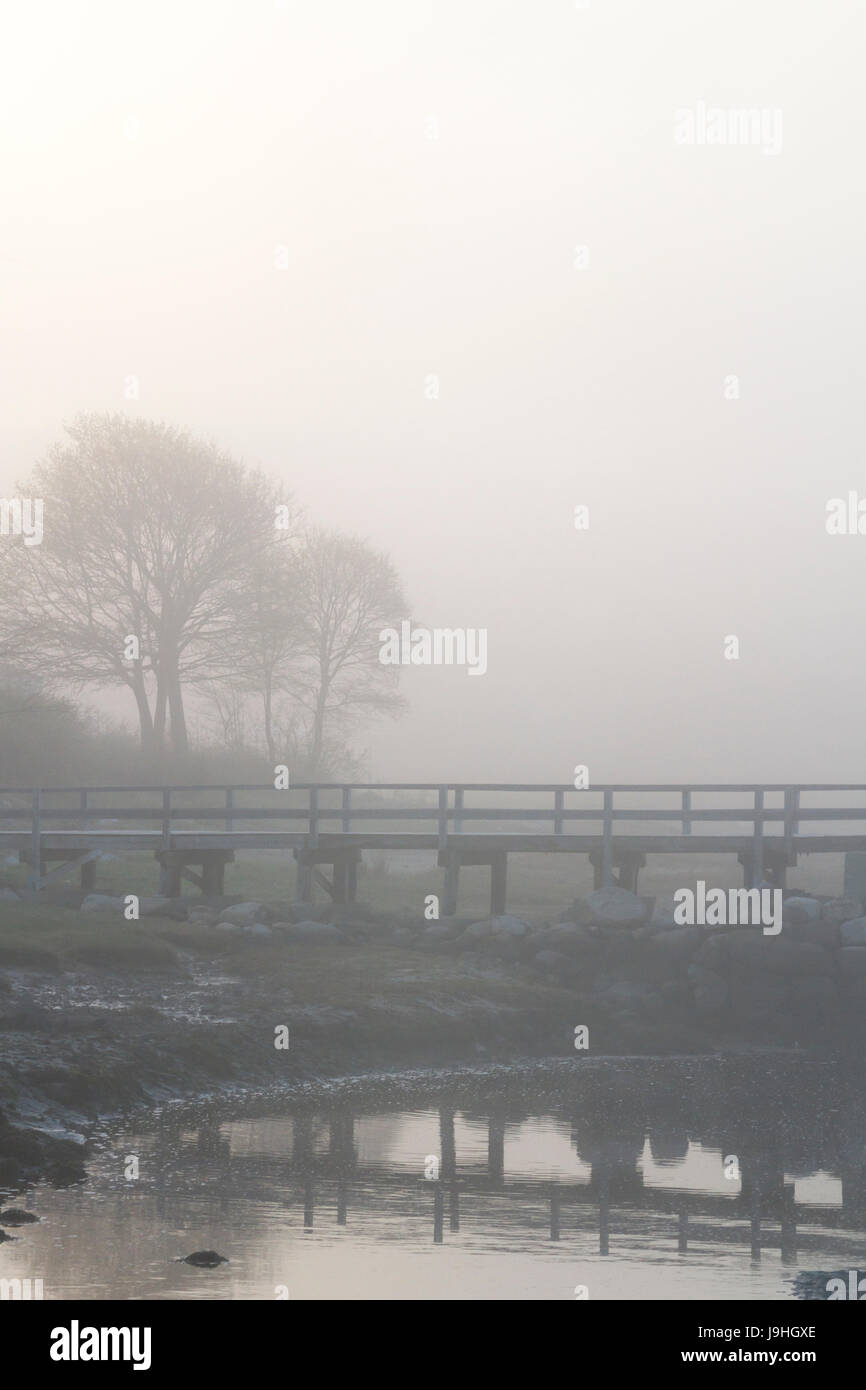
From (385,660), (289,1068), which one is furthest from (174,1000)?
(385,660)

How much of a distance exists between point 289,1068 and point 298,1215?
6084mm

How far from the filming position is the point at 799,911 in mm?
24281

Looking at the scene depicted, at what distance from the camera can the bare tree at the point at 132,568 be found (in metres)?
47.8

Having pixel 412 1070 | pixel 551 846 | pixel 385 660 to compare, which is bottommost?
pixel 412 1070

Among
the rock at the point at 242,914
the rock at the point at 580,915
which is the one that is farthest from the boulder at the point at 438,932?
the rock at the point at 242,914

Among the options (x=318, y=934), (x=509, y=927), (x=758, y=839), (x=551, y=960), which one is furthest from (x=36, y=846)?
(x=758, y=839)

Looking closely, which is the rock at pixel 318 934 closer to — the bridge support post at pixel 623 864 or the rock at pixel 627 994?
the rock at pixel 627 994

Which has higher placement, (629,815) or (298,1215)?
(629,815)

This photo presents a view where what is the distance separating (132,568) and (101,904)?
23595 mm

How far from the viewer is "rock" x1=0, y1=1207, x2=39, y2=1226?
1051 cm

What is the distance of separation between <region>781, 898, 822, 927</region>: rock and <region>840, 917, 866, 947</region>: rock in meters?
0.57

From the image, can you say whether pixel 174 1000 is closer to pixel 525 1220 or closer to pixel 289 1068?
pixel 289 1068

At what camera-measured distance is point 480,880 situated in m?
40.5

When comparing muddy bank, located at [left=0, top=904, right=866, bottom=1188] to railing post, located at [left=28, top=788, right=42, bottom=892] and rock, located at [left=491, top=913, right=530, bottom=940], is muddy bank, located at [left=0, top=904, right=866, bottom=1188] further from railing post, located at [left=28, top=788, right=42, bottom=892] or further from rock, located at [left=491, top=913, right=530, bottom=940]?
railing post, located at [left=28, top=788, right=42, bottom=892]
